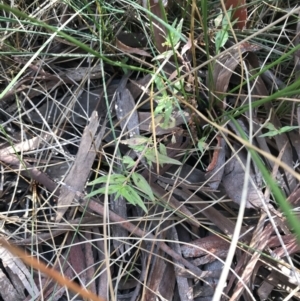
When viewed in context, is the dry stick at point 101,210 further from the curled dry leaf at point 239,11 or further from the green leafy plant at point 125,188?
the curled dry leaf at point 239,11

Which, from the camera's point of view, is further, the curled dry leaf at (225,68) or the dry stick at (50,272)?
the curled dry leaf at (225,68)

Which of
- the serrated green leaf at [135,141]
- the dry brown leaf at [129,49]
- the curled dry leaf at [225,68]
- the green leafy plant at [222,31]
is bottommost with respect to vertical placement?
the serrated green leaf at [135,141]

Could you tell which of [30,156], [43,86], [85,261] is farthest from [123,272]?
[43,86]

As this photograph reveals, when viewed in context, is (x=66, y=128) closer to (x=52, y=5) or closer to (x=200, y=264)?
(x=52, y=5)

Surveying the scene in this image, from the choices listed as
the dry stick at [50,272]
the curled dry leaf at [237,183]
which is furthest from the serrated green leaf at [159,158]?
the dry stick at [50,272]

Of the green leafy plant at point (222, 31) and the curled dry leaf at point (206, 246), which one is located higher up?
the green leafy plant at point (222, 31)

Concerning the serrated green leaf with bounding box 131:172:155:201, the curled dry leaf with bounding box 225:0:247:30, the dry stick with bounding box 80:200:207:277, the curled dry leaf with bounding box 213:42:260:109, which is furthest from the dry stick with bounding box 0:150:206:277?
the curled dry leaf with bounding box 225:0:247:30

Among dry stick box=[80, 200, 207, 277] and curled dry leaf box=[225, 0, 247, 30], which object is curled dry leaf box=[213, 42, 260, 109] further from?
dry stick box=[80, 200, 207, 277]

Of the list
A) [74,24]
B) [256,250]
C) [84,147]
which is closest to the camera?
[256,250]

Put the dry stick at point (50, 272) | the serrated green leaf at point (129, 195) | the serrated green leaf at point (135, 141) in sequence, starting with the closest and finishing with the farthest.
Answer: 1. the dry stick at point (50, 272)
2. the serrated green leaf at point (129, 195)
3. the serrated green leaf at point (135, 141)
